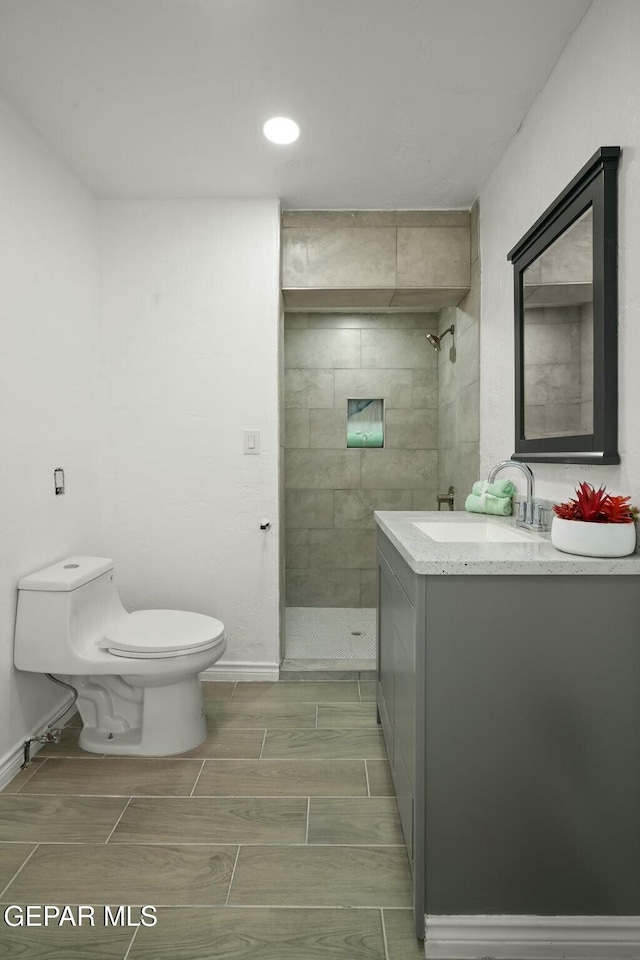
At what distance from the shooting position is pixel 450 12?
1.60 meters

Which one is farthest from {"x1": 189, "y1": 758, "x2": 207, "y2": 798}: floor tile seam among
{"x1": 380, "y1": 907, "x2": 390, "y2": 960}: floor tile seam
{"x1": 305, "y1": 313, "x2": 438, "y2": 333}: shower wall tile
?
{"x1": 305, "y1": 313, "x2": 438, "y2": 333}: shower wall tile

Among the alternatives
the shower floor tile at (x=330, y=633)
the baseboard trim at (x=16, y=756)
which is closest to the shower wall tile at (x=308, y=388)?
the shower floor tile at (x=330, y=633)

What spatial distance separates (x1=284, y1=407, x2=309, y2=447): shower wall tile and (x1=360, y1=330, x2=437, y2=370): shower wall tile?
22.2 inches

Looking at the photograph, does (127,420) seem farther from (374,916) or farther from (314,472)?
(374,916)

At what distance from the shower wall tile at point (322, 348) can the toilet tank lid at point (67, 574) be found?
7.06 ft

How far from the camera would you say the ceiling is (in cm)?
162

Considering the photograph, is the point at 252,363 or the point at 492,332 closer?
the point at 492,332

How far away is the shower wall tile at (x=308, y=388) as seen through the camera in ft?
13.2

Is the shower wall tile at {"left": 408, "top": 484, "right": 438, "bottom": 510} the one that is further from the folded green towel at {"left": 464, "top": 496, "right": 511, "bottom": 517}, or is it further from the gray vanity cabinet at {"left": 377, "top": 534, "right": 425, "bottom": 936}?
the gray vanity cabinet at {"left": 377, "top": 534, "right": 425, "bottom": 936}

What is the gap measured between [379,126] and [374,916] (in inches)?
99.7

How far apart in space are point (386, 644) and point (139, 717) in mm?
1015

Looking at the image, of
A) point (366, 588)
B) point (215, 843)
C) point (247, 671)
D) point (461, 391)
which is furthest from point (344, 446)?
point (215, 843)

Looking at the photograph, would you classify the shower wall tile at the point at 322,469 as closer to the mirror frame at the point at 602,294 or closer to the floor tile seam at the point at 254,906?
the mirror frame at the point at 602,294

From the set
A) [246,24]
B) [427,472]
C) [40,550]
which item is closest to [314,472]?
[427,472]
